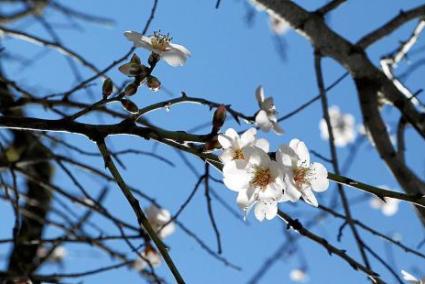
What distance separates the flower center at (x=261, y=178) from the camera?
1146 mm

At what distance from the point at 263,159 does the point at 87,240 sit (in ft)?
3.06

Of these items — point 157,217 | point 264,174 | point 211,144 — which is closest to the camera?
point 211,144

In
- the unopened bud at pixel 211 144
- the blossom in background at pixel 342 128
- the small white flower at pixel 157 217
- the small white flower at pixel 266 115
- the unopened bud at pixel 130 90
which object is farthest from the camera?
the blossom in background at pixel 342 128

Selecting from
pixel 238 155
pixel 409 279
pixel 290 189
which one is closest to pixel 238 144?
pixel 238 155

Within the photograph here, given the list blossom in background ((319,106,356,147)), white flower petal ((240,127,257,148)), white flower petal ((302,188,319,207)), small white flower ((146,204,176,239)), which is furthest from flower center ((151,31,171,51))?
blossom in background ((319,106,356,147))

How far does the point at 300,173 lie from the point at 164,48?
398 mm

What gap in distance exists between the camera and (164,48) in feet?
4.25

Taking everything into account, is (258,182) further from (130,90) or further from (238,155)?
(130,90)

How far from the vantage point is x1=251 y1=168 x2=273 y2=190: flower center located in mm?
1146

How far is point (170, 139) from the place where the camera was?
1.03 m

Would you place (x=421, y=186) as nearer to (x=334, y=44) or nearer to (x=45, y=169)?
(x=334, y=44)

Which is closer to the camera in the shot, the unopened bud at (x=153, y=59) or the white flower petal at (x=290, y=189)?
the white flower petal at (x=290, y=189)

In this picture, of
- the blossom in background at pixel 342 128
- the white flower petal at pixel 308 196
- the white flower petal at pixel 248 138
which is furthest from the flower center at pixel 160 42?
the blossom in background at pixel 342 128

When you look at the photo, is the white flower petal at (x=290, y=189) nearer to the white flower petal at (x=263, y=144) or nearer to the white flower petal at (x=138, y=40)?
the white flower petal at (x=263, y=144)
